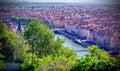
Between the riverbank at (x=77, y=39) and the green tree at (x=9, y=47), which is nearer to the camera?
the green tree at (x=9, y=47)

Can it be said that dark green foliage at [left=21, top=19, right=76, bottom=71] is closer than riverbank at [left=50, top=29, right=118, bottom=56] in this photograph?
Yes

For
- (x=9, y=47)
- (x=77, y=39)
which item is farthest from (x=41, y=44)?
(x=77, y=39)

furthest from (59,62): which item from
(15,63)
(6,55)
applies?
(6,55)

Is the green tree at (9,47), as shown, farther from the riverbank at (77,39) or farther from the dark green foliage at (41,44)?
the riverbank at (77,39)

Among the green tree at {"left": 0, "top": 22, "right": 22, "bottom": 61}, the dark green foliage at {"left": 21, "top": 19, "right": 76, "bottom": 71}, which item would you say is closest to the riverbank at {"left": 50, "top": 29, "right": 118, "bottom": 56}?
the dark green foliage at {"left": 21, "top": 19, "right": 76, "bottom": 71}

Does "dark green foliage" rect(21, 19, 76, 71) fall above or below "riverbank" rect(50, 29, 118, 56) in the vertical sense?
above

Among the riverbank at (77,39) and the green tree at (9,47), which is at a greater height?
the green tree at (9,47)

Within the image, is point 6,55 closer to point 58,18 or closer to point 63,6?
point 58,18

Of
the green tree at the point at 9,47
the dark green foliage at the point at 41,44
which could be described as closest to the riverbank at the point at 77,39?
the dark green foliage at the point at 41,44

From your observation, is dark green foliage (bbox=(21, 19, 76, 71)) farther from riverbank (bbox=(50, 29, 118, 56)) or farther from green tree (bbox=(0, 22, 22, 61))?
riverbank (bbox=(50, 29, 118, 56))

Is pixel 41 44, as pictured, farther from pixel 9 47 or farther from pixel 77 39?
pixel 77 39

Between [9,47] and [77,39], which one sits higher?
[9,47]
